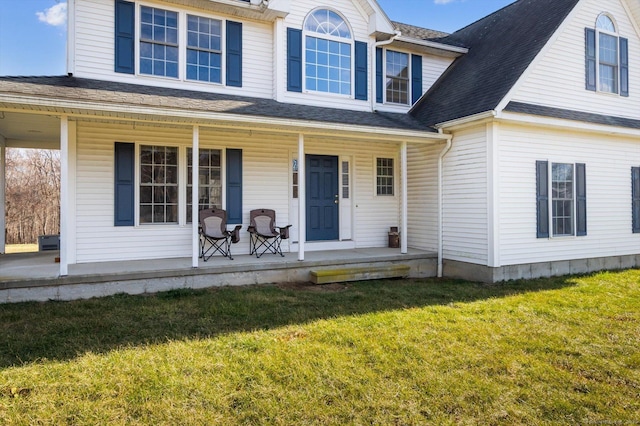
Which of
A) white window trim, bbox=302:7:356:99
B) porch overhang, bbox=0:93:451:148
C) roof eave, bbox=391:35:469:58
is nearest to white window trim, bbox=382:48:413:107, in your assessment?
roof eave, bbox=391:35:469:58

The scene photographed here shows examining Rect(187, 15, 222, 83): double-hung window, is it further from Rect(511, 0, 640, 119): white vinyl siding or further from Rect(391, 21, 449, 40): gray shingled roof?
Rect(511, 0, 640, 119): white vinyl siding

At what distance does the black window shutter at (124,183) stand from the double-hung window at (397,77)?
5921 millimetres

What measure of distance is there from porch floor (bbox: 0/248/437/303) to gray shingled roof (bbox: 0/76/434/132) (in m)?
2.51

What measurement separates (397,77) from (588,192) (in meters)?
4.93

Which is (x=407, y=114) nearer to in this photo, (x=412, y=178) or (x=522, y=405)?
(x=412, y=178)

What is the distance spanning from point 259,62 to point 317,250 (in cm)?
411

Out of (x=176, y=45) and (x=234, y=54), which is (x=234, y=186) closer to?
(x=234, y=54)

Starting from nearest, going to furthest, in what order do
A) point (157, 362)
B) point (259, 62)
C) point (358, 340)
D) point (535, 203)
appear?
point (157, 362) → point (358, 340) → point (535, 203) → point (259, 62)

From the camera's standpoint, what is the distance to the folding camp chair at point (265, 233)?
7984 mm

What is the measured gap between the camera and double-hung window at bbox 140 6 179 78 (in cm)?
753

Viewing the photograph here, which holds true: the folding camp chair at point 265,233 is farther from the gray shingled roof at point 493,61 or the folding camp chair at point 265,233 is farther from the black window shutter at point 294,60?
the gray shingled roof at point 493,61

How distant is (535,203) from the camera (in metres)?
7.87

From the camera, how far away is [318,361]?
3688 mm

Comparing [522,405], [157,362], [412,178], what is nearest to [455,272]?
[412,178]
